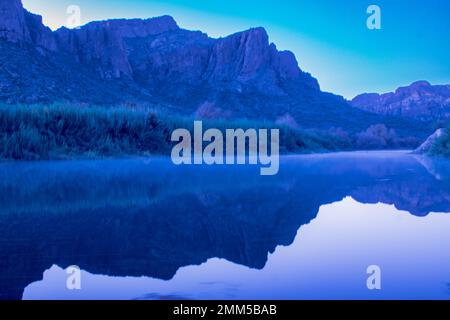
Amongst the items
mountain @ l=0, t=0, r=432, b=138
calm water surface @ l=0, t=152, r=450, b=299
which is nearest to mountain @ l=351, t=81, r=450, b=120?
mountain @ l=0, t=0, r=432, b=138

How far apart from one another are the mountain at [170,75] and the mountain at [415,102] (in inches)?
453

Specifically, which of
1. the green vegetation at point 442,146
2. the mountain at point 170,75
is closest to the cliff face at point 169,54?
the mountain at point 170,75

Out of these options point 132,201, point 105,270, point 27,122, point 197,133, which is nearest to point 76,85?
Answer: point 197,133

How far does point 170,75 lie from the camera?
6550cm

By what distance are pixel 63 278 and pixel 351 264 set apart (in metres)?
1.58

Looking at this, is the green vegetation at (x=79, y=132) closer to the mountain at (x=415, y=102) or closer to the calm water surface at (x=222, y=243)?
the calm water surface at (x=222, y=243)

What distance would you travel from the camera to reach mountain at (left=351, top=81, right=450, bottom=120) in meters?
61.9

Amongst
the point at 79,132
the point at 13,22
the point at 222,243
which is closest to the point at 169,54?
the point at 13,22

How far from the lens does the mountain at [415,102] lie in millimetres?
61938

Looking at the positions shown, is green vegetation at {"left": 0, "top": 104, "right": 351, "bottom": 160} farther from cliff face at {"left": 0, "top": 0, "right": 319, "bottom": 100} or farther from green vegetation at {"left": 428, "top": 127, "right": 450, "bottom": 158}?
cliff face at {"left": 0, "top": 0, "right": 319, "bottom": 100}

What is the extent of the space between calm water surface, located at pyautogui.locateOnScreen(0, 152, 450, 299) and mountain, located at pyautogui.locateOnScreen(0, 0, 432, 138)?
18644 mm

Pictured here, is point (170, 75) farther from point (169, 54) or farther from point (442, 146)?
point (442, 146)
